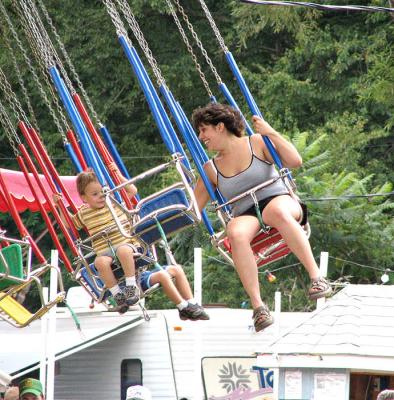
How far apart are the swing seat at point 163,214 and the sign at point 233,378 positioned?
671cm

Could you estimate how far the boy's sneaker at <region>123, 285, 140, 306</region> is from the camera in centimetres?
1226

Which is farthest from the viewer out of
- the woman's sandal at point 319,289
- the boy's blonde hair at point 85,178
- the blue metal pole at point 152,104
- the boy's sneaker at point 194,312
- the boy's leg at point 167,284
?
the boy's leg at point 167,284

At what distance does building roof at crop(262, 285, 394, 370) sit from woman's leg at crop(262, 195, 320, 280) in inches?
19.8

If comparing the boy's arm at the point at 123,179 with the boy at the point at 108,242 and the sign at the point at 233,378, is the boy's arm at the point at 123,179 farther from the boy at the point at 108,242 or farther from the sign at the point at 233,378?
the sign at the point at 233,378

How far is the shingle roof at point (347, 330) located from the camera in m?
10.4

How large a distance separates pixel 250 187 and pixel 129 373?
30.4 feet

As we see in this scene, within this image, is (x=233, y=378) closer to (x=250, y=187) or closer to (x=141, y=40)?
(x=141, y=40)

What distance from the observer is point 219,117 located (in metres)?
10.6

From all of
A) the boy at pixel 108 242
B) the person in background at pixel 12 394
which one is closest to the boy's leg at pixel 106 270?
the boy at pixel 108 242

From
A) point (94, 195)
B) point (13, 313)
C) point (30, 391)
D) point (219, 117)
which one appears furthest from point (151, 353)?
point (219, 117)

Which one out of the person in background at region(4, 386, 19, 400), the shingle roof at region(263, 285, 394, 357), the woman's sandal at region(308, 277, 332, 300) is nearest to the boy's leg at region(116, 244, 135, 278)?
the shingle roof at region(263, 285, 394, 357)

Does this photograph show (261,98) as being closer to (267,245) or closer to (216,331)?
(216,331)

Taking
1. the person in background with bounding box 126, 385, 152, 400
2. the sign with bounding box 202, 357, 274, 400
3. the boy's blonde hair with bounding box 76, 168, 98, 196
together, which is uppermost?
the boy's blonde hair with bounding box 76, 168, 98, 196

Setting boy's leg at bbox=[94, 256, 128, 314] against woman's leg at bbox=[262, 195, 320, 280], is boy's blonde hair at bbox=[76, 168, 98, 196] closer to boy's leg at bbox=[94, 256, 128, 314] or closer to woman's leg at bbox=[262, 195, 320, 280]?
boy's leg at bbox=[94, 256, 128, 314]
